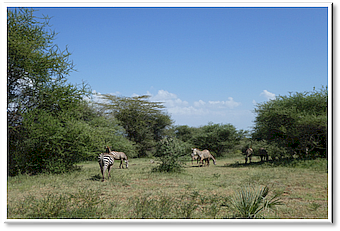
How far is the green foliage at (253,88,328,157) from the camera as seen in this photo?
16.6m

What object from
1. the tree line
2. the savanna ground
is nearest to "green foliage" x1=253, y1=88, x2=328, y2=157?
the tree line

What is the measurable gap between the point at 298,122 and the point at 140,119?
25627 mm

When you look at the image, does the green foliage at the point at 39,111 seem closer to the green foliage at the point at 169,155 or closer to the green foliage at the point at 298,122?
the green foliage at the point at 169,155

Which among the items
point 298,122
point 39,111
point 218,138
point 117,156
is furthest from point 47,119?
point 218,138

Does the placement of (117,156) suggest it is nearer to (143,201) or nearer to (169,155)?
(169,155)

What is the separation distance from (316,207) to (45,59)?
12253mm

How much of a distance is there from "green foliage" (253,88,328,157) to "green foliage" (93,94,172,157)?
68.1 feet

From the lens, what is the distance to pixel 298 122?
1658cm

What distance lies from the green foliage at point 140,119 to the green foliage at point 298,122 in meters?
20.8

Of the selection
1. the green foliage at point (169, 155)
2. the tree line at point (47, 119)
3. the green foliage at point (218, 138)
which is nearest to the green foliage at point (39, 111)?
the tree line at point (47, 119)

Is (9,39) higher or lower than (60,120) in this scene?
higher

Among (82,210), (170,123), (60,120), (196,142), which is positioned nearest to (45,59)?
(60,120)
